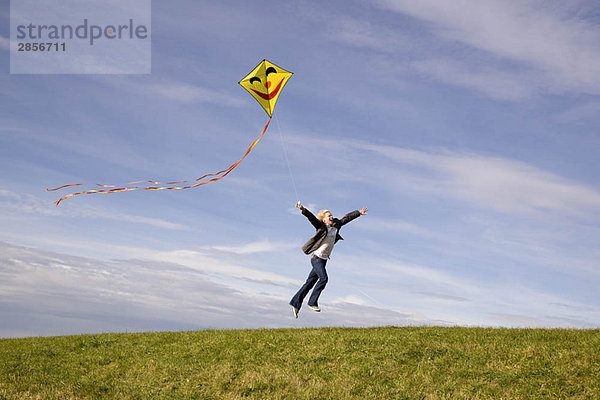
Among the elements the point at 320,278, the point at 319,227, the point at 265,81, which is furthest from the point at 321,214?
the point at 265,81

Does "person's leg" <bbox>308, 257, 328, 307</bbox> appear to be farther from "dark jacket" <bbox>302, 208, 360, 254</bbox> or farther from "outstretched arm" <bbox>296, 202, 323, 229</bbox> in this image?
"outstretched arm" <bbox>296, 202, 323, 229</bbox>

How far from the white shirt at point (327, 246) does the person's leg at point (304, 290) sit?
600 millimetres

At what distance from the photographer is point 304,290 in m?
18.2

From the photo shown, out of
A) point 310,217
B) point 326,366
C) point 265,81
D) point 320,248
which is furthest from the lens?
point 265,81

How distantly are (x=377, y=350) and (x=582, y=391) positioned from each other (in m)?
5.00

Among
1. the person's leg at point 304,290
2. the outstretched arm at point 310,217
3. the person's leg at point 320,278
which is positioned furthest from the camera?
the person's leg at point 304,290

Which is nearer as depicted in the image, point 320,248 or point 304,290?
point 320,248

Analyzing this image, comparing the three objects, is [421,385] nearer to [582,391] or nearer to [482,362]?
[482,362]

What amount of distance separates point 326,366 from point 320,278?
3.99 m

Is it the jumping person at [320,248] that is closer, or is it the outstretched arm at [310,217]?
the outstretched arm at [310,217]

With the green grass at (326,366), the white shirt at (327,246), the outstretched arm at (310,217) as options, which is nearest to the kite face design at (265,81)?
the outstretched arm at (310,217)

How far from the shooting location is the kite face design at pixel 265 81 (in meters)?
17.8

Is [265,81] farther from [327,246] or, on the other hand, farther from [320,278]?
[320,278]

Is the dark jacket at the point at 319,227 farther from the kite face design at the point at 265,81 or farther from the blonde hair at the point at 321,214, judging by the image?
the kite face design at the point at 265,81
